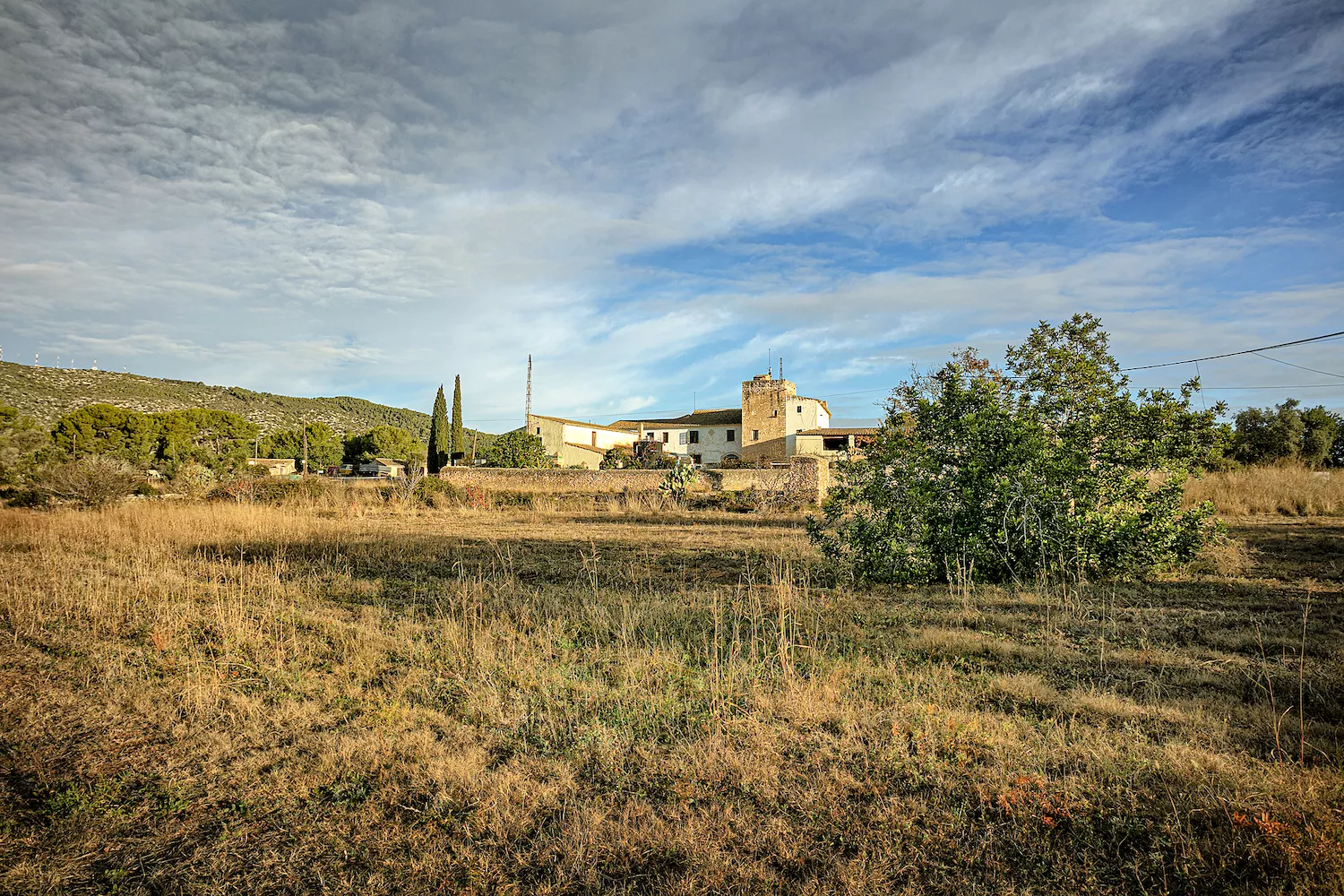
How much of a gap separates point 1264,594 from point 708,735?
6.96 m

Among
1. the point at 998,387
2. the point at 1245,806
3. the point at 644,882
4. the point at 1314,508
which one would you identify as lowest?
the point at 644,882

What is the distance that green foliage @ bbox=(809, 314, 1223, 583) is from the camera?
24.4 ft

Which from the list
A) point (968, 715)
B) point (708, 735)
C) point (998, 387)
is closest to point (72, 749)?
point (708, 735)

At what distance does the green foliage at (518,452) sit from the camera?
36.8m

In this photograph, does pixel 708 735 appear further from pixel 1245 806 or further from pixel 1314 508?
pixel 1314 508

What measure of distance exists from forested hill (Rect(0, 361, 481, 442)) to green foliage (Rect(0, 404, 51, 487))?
2157 centimetres

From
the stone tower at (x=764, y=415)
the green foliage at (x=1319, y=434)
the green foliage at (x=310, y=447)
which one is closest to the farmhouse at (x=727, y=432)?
the stone tower at (x=764, y=415)

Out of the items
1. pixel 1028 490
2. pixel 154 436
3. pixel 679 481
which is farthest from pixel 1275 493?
pixel 154 436

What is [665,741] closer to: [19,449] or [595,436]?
[19,449]

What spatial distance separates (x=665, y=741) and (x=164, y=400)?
223ft

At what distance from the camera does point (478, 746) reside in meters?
3.44

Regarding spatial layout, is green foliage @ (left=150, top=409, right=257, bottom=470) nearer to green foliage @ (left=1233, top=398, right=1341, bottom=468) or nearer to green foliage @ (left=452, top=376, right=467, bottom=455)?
green foliage @ (left=452, top=376, right=467, bottom=455)

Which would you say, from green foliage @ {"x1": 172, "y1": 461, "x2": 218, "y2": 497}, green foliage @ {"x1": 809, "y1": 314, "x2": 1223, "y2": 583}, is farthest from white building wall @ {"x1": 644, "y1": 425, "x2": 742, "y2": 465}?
green foliage @ {"x1": 809, "y1": 314, "x2": 1223, "y2": 583}

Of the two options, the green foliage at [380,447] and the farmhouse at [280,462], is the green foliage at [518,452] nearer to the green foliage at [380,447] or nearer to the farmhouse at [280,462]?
the farmhouse at [280,462]
